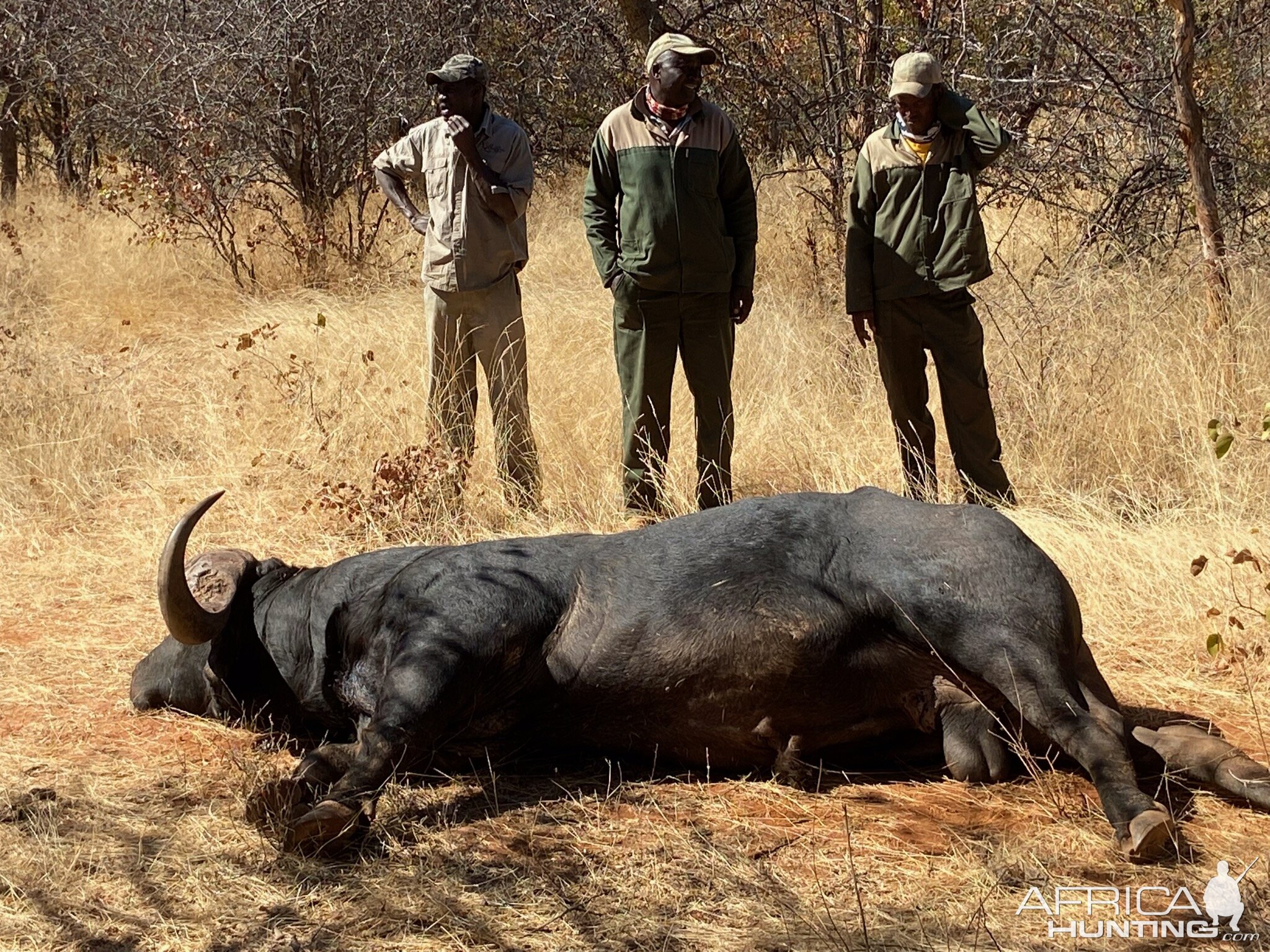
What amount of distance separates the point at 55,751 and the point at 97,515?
9.71 ft

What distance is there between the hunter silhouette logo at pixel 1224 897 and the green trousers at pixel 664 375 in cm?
359

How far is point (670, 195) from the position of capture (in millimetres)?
6430

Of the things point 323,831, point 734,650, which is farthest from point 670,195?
point 323,831

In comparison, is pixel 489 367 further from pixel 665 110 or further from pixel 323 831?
pixel 323 831

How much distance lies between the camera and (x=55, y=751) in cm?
443

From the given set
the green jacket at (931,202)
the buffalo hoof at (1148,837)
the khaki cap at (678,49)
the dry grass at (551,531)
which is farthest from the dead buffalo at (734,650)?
the khaki cap at (678,49)

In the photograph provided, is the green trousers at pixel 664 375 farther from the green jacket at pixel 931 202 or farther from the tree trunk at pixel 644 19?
the tree trunk at pixel 644 19

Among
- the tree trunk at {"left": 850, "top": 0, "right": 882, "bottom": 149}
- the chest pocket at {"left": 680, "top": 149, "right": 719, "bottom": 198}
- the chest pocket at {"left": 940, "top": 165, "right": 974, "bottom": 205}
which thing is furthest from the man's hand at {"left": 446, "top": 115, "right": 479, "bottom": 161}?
the tree trunk at {"left": 850, "top": 0, "right": 882, "bottom": 149}

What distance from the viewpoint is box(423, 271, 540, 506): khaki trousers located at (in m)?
6.98

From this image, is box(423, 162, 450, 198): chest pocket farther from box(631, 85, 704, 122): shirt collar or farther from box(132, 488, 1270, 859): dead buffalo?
box(132, 488, 1270, 859): dead buffalo

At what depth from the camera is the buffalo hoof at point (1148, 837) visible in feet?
10.8

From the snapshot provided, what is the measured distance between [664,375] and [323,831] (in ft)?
11.9

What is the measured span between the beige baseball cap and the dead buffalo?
2.64 m

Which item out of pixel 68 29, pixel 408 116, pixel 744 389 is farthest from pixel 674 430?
pixel 68 29
